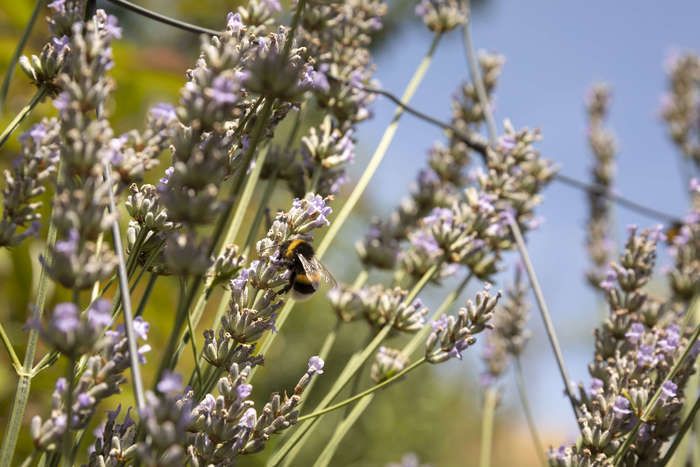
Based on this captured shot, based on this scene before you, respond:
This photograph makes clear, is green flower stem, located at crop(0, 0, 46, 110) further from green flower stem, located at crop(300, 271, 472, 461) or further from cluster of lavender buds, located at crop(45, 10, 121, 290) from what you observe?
green flower stem, located at crop(300, 271, 472, 461)

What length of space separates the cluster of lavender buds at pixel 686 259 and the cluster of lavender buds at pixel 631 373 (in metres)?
0.13

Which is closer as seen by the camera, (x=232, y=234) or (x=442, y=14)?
(x=232, y=234)

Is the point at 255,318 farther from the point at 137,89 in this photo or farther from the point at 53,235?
the point at 137,89

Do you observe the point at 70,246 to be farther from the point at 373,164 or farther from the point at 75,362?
the point at 373,164

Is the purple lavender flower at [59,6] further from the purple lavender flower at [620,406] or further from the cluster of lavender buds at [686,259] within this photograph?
the cluster of lavender buds at [686,259]

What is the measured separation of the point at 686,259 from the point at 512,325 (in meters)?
0.32

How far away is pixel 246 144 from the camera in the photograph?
0.62 meters

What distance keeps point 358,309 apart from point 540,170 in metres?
0.37

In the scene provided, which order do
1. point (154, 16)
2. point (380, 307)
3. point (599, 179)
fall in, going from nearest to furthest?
point (154, 16) < point (380, 307) < point (599, 179)

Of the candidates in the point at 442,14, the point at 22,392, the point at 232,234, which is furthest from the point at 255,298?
the point at 442,14

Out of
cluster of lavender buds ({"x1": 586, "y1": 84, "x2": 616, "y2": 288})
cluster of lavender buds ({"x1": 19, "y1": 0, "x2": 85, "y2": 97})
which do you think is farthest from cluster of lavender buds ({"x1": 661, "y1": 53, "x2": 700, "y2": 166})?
cluster of lavender buds ({"x1": 19, "y1": 0, "x2": 85, "y2": 97})

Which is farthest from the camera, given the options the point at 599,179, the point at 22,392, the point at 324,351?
the point at 599,179

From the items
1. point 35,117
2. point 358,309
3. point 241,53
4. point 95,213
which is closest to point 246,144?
point 241,53

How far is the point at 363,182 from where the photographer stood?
0.83m
